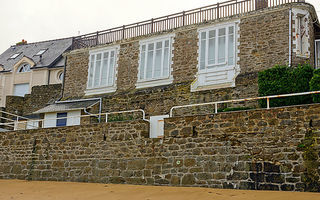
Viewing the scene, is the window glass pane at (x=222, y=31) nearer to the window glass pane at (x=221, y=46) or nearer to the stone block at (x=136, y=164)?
the window glass pane at (x=221, y=46)

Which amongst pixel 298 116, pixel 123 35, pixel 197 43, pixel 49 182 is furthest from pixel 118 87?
pixel 298 116

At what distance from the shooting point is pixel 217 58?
15.7 metres

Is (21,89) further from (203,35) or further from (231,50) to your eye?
(231,50)

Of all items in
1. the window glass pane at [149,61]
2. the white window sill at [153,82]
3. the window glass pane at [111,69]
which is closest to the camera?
the white window sill at [153,82]

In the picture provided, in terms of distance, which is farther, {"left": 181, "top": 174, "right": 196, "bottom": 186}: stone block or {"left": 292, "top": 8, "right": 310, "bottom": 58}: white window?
{"left": 292, "top": 8, "right": 310, "bottom": 58}: white window

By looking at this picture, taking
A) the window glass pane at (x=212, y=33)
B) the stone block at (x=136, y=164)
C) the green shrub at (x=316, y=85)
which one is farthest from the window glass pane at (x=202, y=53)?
the stone block at (x=136, y=164)

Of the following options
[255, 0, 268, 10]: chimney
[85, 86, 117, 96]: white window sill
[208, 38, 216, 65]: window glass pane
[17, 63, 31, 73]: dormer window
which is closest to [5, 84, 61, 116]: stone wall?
[17, 63, 31, 73]: dormer window

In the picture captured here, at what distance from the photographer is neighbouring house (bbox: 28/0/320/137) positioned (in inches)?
586

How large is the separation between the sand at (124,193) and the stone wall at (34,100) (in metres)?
10.4

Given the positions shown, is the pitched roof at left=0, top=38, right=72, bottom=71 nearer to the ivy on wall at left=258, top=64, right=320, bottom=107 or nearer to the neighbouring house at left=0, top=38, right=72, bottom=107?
the neighbouring house at left=0, top=38, right=72, bottom=107

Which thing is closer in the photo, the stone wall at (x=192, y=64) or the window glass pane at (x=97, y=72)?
the stone wall at (x=192, y=64)

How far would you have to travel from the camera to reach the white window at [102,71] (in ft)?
60.5

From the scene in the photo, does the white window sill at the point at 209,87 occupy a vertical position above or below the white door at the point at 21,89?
below

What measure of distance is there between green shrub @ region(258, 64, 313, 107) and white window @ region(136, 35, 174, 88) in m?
4.25
